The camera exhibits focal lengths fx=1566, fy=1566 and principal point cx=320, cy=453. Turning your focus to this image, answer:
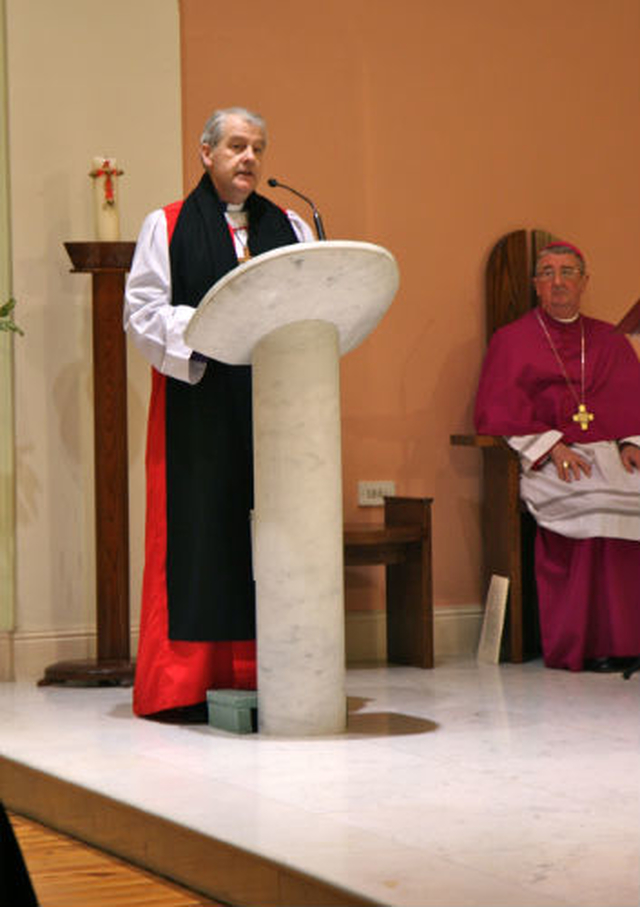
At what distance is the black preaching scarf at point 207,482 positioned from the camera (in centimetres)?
433

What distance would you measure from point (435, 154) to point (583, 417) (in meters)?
1.17

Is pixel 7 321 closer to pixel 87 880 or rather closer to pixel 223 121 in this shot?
pixel 223 121

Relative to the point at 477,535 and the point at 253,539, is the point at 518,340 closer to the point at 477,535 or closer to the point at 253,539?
the point at 477,535

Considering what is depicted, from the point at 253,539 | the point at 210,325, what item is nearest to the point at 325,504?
the point at 253,539

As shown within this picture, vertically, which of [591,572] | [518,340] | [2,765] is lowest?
[2,765]

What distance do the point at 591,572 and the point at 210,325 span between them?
217 centimetres

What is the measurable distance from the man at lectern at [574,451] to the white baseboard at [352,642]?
45 cm

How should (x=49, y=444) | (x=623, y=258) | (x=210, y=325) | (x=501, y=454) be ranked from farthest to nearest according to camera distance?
(x=623, y=258) < (x=501, y=454) < (x=49, y=444) < (x=210, y=325)

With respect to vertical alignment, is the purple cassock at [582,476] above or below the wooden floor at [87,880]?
above

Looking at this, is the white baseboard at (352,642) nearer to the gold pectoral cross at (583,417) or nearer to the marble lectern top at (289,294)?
the gold pectoral cross at (583,417)

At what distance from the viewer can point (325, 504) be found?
400cm

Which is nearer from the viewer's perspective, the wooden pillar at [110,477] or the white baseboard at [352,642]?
the wooden pillar at [110,477]

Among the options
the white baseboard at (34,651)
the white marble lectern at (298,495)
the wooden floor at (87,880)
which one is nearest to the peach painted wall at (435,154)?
the white baseboard at (34,651)

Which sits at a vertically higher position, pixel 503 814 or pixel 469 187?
pixel 469 187
